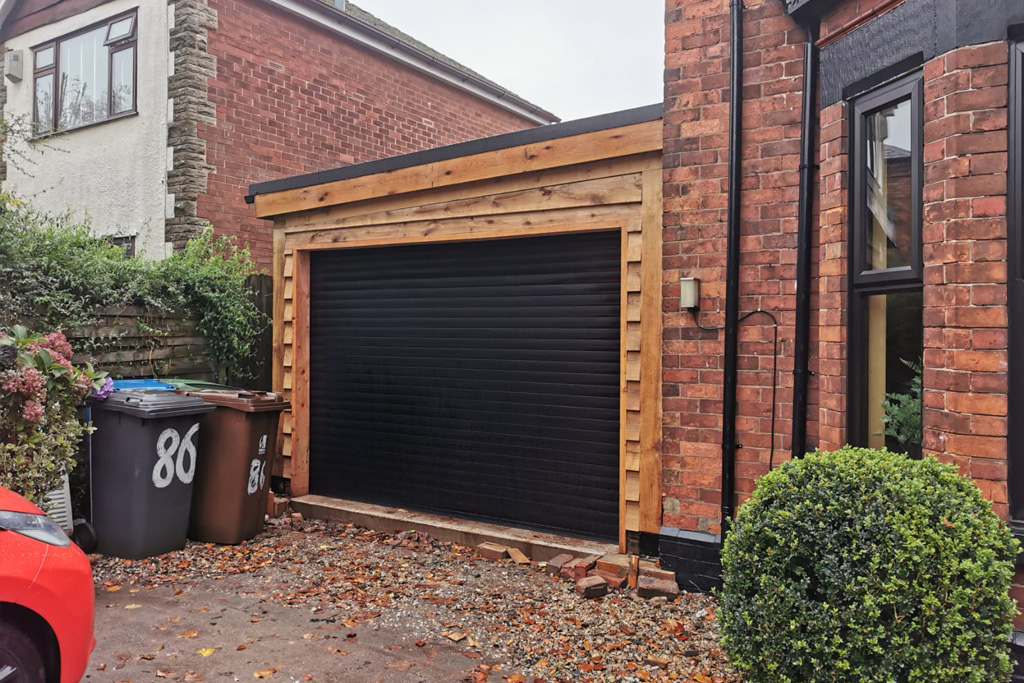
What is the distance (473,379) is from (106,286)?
325 cm

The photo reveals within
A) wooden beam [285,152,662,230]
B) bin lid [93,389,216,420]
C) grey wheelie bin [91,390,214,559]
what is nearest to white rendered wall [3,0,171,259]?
wooden beam [285,152,662,230]

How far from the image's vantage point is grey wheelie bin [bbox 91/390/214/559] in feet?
18.0

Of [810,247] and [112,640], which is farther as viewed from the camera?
[810,247]

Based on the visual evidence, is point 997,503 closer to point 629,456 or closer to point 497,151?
point 629,456


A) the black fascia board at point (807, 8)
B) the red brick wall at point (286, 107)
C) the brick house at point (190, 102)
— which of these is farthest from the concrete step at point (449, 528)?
the red brick wall at point (286, 107)

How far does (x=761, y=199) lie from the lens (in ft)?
15.4

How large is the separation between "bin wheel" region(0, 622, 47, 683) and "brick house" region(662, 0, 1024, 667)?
3.57 meters

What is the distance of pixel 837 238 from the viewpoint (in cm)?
424

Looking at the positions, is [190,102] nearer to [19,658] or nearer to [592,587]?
[592,587]

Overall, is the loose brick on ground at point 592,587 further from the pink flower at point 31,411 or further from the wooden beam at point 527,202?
the pink flower at point 31,411

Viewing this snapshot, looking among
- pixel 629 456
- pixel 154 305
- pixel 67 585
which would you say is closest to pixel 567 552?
pixel 629 456

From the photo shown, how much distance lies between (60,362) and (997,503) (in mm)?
5462

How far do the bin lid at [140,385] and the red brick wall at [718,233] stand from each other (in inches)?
159

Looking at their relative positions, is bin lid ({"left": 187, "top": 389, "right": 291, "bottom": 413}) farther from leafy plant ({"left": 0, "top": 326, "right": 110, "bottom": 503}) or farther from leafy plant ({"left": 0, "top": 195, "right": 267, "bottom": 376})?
leafy plant ({"left": 0, "top": 195, "right": 267, "bottom": 376})
